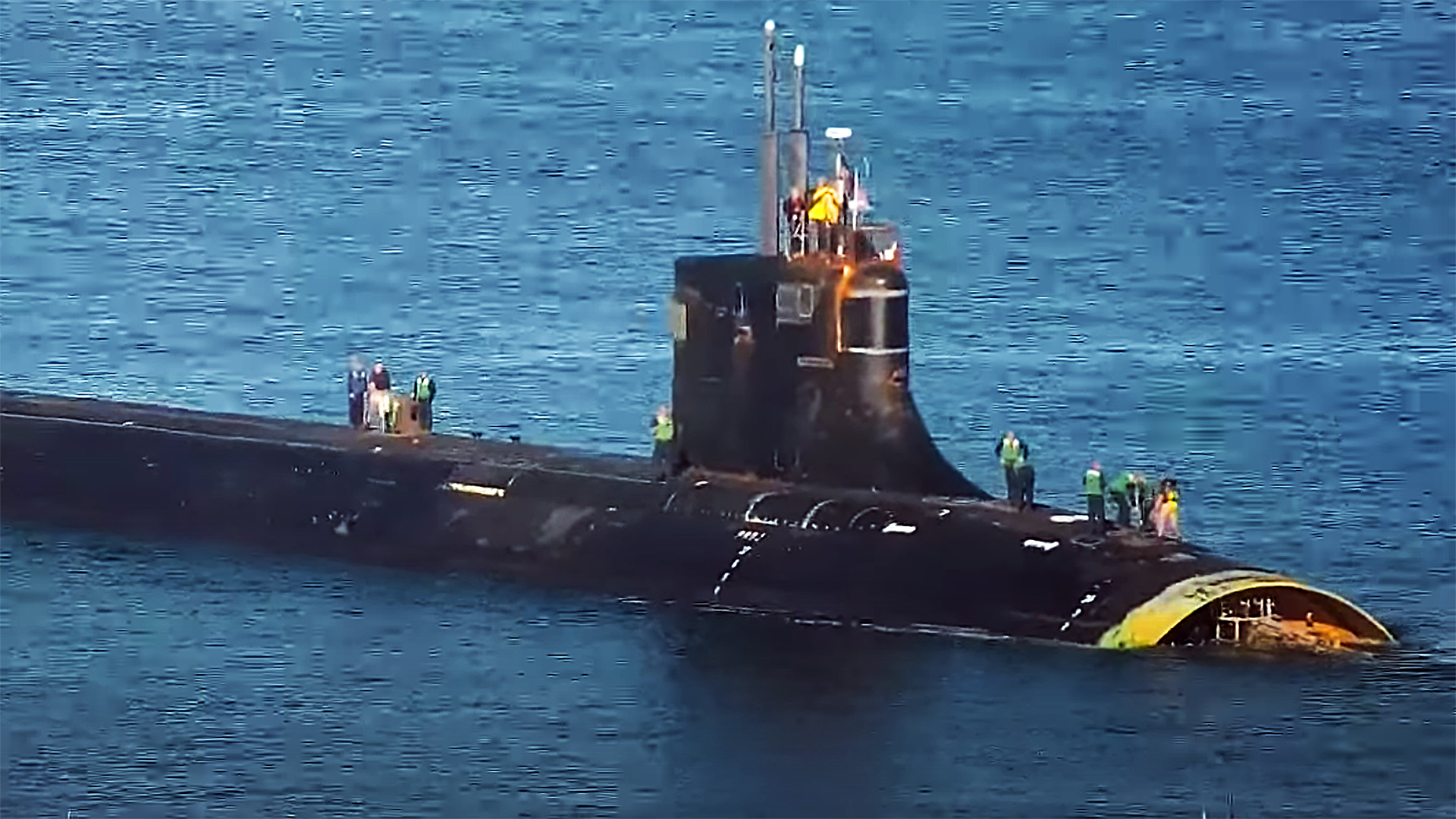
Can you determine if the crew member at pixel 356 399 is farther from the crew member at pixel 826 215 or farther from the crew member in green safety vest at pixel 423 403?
the crew member at pixel 826 215

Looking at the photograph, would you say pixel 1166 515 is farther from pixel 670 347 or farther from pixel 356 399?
pixel 670 347

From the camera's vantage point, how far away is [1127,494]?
34906mm

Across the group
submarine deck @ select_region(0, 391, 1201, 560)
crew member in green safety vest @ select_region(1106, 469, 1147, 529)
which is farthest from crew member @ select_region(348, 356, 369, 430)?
crew member in green safety vest @ select_region(1106, 469, 1147, 529)

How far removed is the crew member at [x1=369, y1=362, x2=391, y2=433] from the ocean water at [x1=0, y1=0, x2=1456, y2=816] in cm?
282

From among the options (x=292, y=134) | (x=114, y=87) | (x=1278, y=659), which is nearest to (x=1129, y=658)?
(x=1278, y=659)

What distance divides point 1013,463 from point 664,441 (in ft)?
11.8

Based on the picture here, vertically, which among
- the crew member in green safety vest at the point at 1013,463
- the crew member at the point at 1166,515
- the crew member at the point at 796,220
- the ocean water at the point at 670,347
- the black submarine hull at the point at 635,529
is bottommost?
the ocean water at the point at 670,347

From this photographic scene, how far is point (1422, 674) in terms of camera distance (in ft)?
106

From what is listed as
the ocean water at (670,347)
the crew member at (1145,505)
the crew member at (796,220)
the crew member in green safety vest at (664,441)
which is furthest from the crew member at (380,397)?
the crew member at (1145,505)

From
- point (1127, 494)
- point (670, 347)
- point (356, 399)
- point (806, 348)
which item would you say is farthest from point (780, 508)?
point (670, 347)

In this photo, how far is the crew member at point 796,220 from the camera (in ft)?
116

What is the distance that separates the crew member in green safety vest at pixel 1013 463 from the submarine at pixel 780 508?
359 millimetres

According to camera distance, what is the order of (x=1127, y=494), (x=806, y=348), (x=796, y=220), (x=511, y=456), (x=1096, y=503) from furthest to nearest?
(x=511, y=456), (x=796, y=220), (x=806, y=348), (x=1127, y=494), (x=1096, y=503)

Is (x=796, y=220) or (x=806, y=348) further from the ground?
(x=796, y=220)
